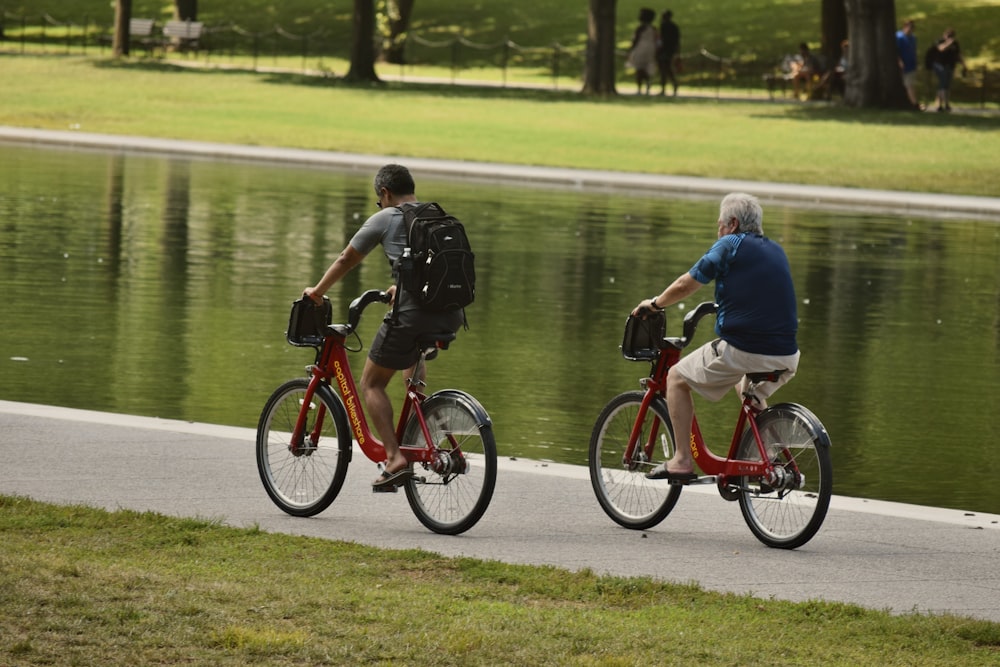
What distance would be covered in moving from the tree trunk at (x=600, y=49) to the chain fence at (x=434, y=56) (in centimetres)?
330

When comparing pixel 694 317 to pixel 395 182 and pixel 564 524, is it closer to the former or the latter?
pixel 564 524

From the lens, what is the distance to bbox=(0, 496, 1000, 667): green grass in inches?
229

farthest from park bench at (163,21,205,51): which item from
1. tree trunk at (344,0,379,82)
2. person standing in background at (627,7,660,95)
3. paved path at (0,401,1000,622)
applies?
paved path at (0,401,1000,622)

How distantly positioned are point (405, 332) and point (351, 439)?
55cm

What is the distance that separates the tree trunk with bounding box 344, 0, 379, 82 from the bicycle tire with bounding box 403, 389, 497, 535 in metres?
40.9

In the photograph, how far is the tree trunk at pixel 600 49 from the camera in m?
44.6

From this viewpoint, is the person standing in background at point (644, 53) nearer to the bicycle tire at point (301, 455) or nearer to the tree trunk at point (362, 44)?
the tree trunk at point (362, 44)

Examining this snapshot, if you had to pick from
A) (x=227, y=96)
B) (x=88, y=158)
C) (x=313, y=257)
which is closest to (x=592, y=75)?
A: (x=227, y=96)

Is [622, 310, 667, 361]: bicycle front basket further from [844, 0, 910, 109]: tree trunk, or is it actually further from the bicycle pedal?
[844, 0, 910, 109]: tree trunk

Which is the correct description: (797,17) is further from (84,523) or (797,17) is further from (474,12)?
(84,523)

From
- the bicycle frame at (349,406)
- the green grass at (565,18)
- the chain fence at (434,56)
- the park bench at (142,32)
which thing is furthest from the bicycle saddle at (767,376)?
the park bench at (142,32)

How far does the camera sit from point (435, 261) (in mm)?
8039

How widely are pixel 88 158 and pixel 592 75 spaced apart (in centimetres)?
1738

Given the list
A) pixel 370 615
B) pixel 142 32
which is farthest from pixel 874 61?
pixel 370 615
